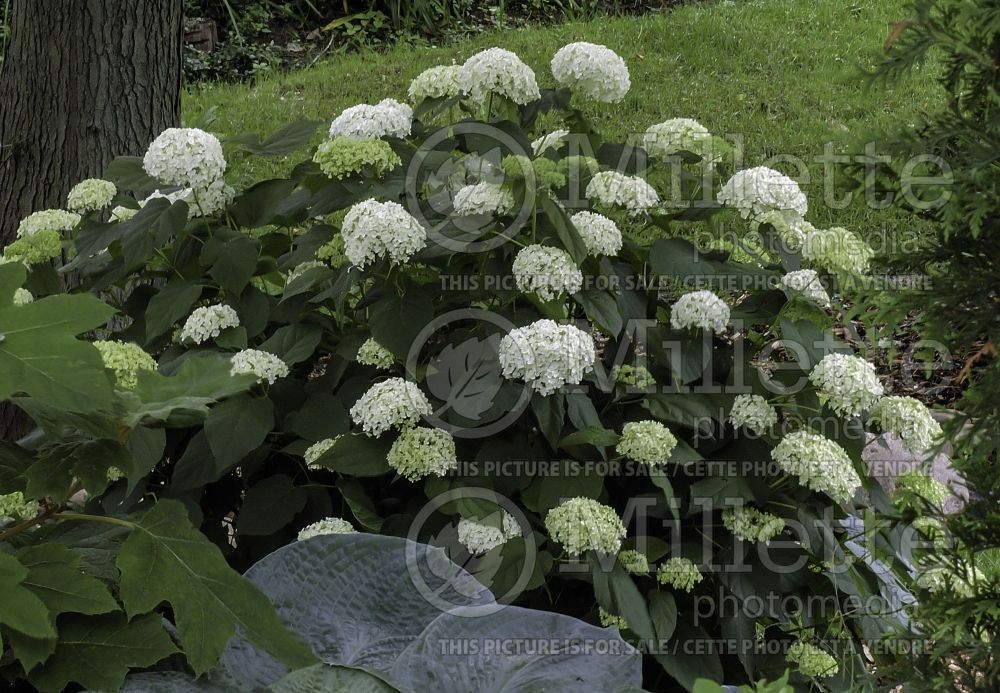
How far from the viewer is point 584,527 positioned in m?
1.92

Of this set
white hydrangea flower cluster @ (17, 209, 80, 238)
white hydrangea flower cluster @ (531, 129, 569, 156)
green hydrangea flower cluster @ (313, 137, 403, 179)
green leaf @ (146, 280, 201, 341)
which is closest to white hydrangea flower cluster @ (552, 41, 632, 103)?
white hydrangea flower cluster @ (531, 129, 569, 156)

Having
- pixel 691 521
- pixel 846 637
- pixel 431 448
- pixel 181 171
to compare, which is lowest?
pixel 846 637

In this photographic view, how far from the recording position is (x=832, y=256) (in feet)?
7.24

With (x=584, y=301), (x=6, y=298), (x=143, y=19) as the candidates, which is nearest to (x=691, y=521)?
(x=584, y=301)

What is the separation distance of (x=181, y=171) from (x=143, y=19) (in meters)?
1.73

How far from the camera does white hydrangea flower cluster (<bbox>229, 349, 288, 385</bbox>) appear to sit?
83.1 inches

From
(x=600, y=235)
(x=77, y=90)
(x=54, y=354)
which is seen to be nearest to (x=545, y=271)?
(x=600, y=235)

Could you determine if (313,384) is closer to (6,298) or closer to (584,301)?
(584,301)

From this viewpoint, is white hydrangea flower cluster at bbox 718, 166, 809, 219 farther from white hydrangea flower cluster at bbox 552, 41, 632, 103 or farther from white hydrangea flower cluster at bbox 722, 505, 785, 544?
white hydrangea flower cluster at bbox 722, 505, 785, 544

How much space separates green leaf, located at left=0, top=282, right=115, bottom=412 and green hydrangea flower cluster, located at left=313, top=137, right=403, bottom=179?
3.16 ft

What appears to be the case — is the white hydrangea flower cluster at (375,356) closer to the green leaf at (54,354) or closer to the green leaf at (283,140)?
the green leaf at (283,140)

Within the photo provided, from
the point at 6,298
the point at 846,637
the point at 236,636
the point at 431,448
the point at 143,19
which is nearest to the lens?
the point at 6,298

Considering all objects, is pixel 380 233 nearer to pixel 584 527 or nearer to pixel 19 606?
pixel 584 527

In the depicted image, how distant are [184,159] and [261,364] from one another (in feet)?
1.58
